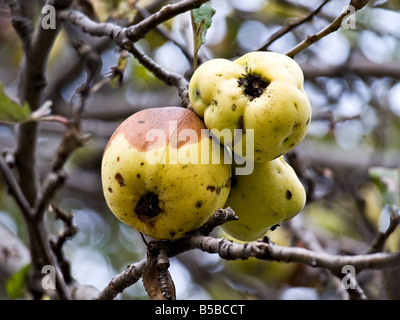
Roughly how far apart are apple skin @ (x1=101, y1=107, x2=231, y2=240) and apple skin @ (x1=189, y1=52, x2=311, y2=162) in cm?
7

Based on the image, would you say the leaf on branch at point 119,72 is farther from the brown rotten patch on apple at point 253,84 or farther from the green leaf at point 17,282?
the green leaf at point 17,282

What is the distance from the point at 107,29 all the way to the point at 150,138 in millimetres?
499

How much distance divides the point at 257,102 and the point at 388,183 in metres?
0.97

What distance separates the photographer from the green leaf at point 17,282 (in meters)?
2.00

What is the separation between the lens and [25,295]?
214cm

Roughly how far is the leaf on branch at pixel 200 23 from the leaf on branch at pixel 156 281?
0.59 meters

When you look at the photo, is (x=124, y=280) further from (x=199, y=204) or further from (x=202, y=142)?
(x=202, y=142)

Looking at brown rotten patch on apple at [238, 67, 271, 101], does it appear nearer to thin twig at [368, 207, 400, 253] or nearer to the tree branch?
the tree branch

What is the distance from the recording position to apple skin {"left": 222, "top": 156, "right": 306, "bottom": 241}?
1.31 m

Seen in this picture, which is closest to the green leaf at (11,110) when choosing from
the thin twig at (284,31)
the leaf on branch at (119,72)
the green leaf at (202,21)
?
the leaf on branch at (119,72)

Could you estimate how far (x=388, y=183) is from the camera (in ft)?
6.34

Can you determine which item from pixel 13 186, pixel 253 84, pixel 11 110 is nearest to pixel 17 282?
pixel 13 186

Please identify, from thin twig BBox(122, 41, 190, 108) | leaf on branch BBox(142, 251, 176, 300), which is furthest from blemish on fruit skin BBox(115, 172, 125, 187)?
thin twig BBox(122, 41, 190, 108)
